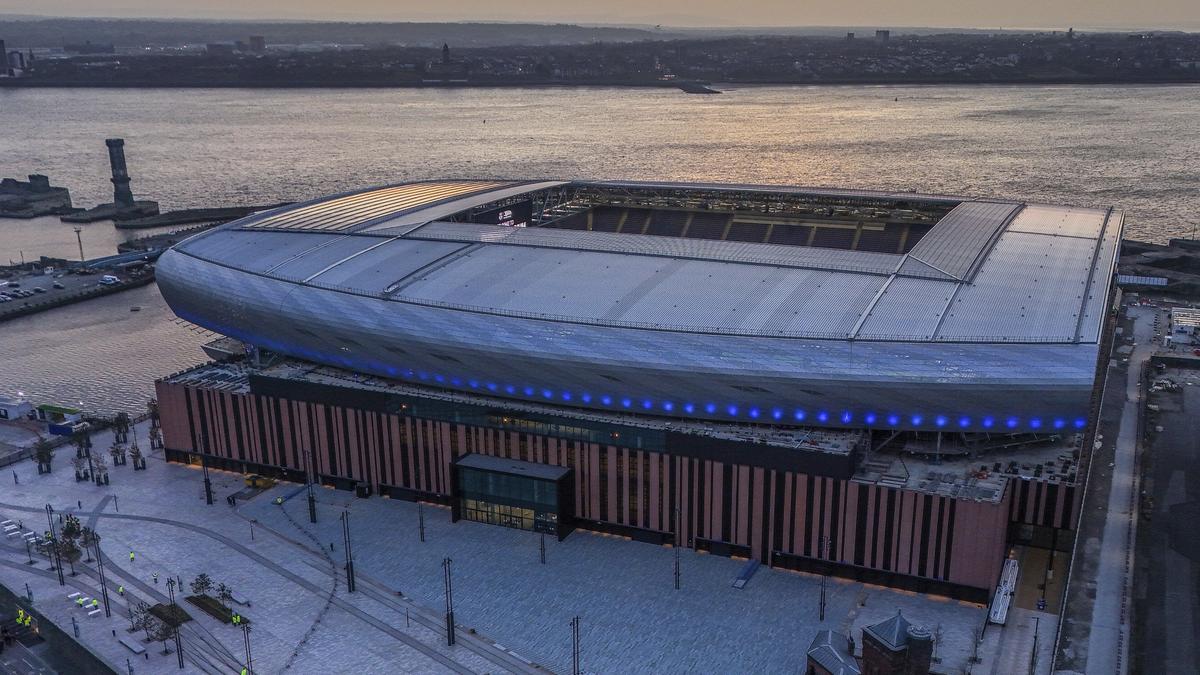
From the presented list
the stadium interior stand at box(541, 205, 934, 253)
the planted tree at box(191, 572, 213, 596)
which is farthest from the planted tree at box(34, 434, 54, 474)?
the stadium interior stand at box(541, 205, 934, 253)

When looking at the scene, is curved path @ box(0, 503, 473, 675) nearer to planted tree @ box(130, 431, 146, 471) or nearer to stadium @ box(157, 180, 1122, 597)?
planted tree @ box(130, 431, 146, 471)

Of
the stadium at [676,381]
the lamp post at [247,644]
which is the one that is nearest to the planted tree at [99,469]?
the stadium at [676,381]

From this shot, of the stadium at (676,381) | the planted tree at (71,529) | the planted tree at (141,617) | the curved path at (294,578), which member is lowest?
the curved path at (294,578)

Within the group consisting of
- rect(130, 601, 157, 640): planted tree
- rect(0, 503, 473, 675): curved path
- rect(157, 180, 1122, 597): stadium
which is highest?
rect(157, 180, 1122, 597): stadium

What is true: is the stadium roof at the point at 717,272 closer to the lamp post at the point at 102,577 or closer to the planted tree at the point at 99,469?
the planted tree at the point at 99,469

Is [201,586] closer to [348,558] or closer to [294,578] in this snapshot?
[294,578]

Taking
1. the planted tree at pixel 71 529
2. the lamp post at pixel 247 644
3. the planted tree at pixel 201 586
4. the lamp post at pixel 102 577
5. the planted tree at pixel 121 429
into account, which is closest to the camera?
the lamp post at pixel 247 644
